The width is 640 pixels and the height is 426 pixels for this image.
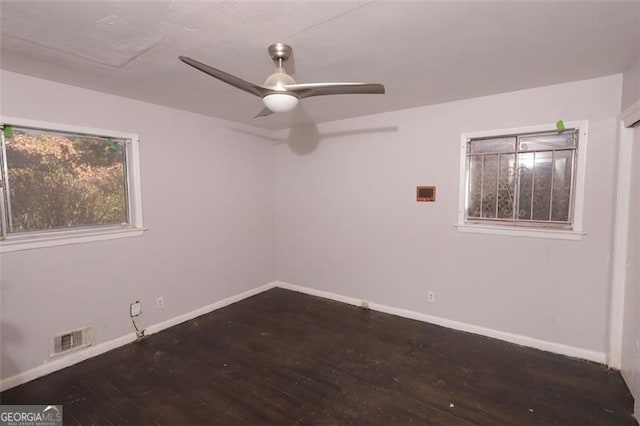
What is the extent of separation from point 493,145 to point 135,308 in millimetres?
3797

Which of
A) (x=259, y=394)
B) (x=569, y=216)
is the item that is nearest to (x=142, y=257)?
(x=259, y=394)

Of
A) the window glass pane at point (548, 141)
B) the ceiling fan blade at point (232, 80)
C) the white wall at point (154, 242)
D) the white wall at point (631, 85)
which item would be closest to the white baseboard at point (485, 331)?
the white wall at point (154, 242)

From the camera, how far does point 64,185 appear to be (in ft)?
8.32

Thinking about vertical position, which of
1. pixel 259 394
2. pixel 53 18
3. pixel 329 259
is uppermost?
pixel 53 18

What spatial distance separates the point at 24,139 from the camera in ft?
7.55

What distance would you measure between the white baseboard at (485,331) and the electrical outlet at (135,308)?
6.73ft

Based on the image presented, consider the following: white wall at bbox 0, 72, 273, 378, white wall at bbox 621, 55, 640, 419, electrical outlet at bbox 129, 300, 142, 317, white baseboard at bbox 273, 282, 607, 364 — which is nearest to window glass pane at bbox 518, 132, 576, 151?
white wall at bbox 621, 55, 640, 419

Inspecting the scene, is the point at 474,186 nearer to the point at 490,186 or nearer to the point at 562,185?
the point at 490,186

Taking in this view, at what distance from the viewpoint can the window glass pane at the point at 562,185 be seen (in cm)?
258

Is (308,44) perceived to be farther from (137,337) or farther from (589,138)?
(137,337)

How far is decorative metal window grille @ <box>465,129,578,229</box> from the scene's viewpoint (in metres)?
2.60

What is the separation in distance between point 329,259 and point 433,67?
2.54 meters

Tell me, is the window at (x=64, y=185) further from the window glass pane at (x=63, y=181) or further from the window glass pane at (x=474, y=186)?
the window glass pane at (x=474, y=186)

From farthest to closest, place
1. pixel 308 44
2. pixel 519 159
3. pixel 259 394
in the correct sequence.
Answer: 1. pixel 519 159
2. pixel 259 394
3. pixel 308 44
